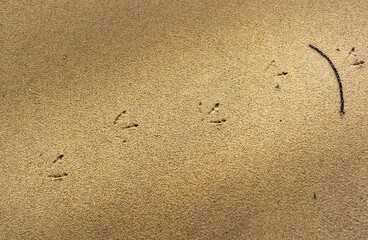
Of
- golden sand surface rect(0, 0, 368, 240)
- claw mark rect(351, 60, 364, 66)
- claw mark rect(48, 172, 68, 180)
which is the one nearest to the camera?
golden sand surface rect(0, 0, 368, 240)

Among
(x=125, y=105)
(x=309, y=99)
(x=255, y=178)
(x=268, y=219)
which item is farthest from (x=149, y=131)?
(x=309, y=99)

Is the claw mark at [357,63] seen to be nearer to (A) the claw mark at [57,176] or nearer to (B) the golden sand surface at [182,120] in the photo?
(B) the golden sand surface at [182,120]

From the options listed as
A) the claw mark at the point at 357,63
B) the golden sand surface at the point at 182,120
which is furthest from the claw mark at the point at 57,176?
the claw mark at the point at 357,63

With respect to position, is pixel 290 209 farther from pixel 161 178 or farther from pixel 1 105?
pixel 1 105

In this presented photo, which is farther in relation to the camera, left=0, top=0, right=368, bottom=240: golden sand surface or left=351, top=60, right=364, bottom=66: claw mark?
left=351, top=60, right=364, bottom=66: claw mark

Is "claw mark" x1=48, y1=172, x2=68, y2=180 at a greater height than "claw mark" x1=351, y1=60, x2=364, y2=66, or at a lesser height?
lesser

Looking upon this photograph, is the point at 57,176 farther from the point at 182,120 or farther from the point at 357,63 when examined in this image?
the point at 357,63

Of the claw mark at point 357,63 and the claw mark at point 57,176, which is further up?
the claw mark at point 357,63

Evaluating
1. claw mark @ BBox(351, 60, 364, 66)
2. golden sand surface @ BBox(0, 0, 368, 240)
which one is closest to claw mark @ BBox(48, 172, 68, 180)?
golden sand surface @ BBox(0, 0, 368, 240)

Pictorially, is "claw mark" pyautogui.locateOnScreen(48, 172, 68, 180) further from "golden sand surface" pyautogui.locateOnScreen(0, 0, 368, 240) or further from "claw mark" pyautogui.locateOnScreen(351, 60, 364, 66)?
"claw mark" pyautogui.locateOnScreen(351, 60, 364, 66)
